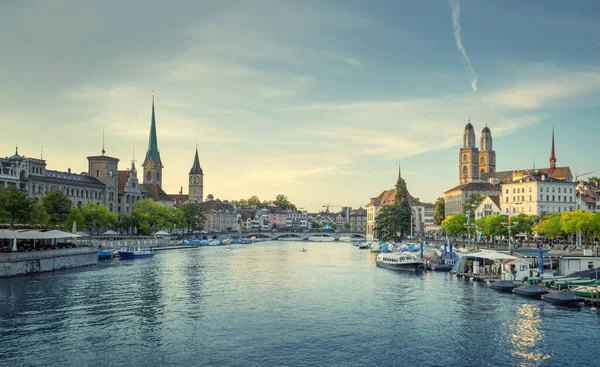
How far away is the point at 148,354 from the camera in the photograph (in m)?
31.3

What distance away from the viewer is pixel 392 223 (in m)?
134

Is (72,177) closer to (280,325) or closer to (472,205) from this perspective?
(472,205)

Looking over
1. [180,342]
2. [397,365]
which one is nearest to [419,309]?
[397,365]

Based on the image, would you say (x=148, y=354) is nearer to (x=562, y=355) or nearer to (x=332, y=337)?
(x=332, y=337)

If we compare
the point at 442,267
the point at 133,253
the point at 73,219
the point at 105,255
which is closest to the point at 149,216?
the point at 73,219

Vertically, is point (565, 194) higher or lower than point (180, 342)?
higher

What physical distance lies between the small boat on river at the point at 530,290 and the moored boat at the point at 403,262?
1031 inches

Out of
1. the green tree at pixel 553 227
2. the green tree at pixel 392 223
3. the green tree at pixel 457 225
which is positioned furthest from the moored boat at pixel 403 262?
the green tree at pixel 392 223

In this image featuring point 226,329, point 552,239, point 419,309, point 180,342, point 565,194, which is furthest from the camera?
point 565,194

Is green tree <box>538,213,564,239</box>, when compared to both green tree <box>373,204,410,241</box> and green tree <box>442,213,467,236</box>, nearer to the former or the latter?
green tree <box>442,213,467,236</box>

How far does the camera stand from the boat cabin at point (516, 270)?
58.9 metres

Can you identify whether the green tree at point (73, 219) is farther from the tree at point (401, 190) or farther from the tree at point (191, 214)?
the tree at point (401, 190)

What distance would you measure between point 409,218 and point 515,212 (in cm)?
2512

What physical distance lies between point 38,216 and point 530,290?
229 feet
